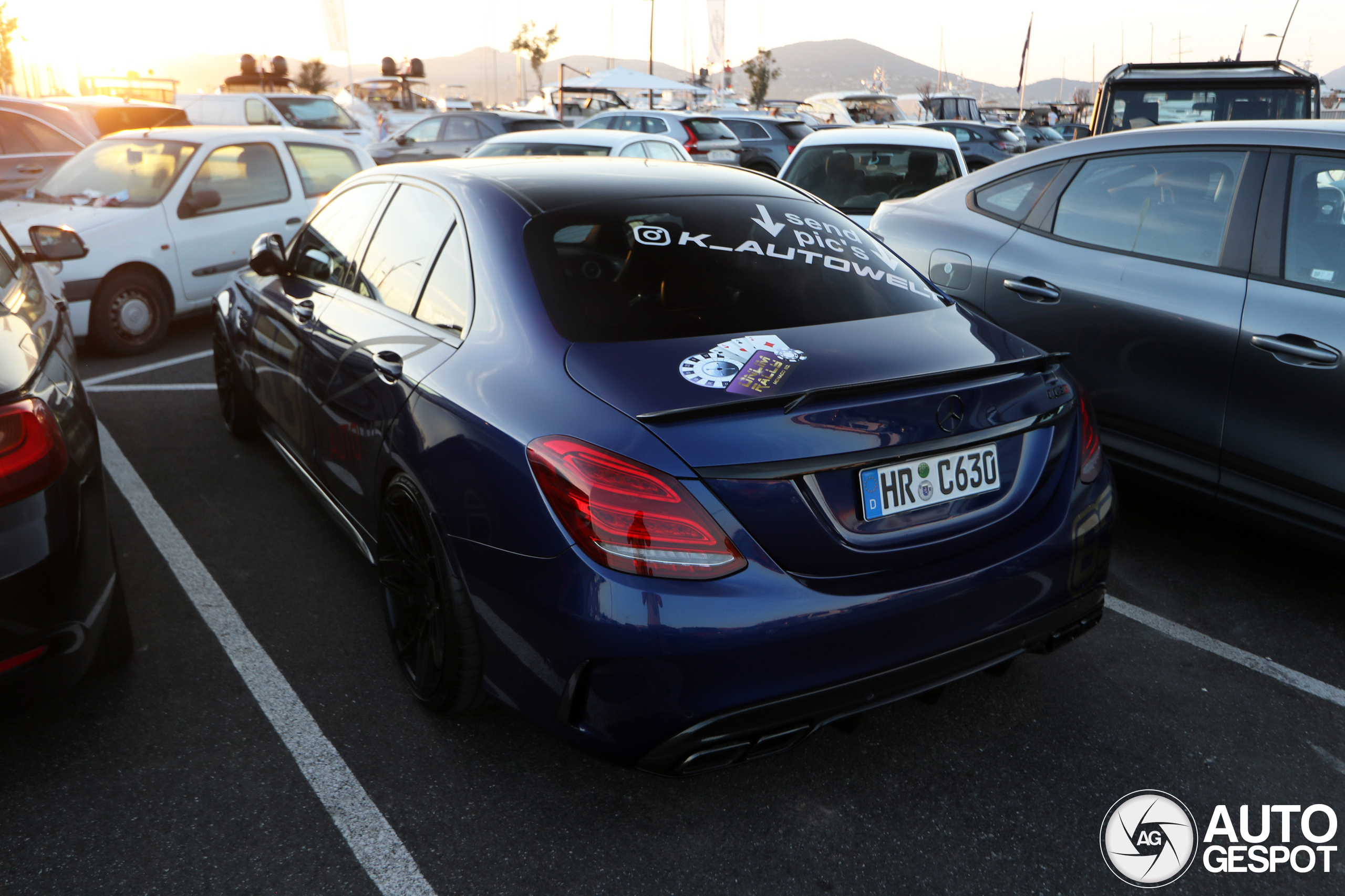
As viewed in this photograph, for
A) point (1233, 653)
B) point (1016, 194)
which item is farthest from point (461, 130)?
point (1233, 653)

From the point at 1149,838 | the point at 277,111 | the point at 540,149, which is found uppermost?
the point at 277,111

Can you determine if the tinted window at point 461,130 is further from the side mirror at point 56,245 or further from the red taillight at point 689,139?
the side mirror at point 56,245

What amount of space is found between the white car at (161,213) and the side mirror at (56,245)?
2235 mm

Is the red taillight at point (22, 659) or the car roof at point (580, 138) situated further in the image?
the car roof at point (580, 138)

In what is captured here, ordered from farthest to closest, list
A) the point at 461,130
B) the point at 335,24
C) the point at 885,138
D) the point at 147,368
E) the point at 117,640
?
the point at 335,24
the point at 461,130
the point at 885,138
the point at 147,368
the point at 117,640

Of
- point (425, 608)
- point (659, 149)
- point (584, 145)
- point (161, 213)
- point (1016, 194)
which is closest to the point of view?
point (425, 608)

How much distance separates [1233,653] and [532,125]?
1456cm

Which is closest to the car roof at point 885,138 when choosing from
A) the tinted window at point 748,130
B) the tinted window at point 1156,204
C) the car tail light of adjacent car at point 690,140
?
the tinted window at point 1156,204

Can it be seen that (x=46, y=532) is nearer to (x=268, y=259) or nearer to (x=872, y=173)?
(x=268, y=259)

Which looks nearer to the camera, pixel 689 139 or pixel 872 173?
pixel 872 173

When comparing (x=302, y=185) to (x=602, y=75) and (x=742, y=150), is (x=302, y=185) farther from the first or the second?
(x=602, y=75)

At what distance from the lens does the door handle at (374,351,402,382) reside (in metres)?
2.69

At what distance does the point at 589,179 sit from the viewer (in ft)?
9.79

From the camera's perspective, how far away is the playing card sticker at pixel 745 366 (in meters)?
2.11
